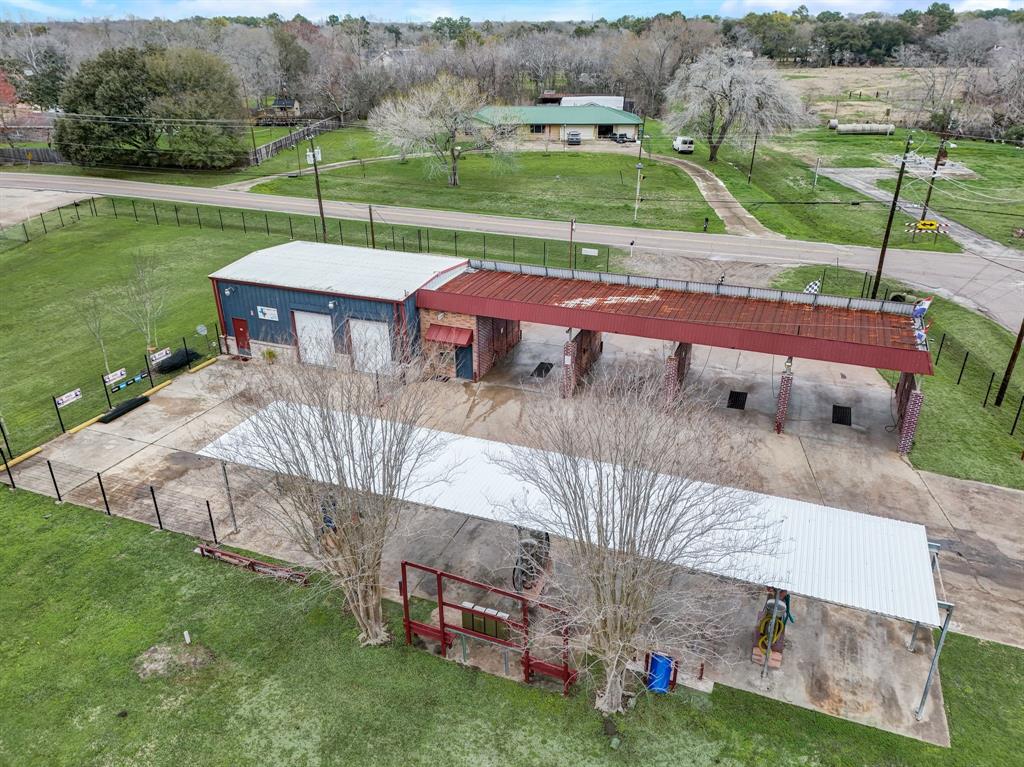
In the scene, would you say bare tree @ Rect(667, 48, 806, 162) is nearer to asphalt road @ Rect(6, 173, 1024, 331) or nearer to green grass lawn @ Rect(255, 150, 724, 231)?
green grass lawn @ Rect(255, 150, 724, 231)

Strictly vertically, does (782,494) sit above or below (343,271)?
below

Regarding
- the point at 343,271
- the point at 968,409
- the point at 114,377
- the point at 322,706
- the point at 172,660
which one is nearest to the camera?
the point at 322,706

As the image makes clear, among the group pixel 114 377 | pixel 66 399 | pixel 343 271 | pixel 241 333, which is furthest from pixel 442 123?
pixel 66 399

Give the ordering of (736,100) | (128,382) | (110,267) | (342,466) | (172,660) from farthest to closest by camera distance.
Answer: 1. (736,100)
2. (110,267)
3. (128,382)
4. (172,660)
5. (342,466)

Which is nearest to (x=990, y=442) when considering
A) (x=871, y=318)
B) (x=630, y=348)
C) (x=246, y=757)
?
(x=871, y=318)

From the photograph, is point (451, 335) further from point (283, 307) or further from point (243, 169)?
point (243, 169)

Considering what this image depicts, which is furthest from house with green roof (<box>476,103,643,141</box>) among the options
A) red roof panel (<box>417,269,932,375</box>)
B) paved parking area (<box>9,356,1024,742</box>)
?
paved parking area (<box>9,356,1024,742</box>)
